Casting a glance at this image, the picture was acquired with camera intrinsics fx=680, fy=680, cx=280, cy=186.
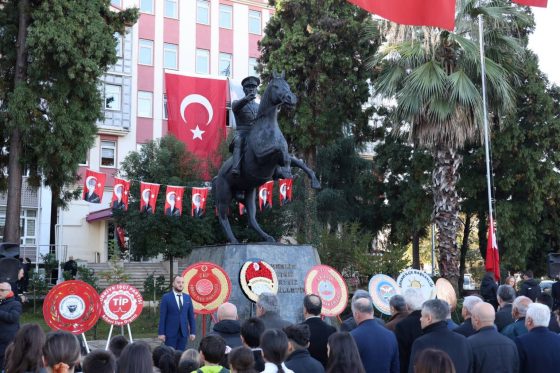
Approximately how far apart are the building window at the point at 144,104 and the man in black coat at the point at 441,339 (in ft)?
126

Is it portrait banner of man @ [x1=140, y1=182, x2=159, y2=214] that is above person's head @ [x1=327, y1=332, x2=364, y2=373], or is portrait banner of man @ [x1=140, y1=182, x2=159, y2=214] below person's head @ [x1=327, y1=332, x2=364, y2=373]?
above

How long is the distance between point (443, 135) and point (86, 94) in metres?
11.6

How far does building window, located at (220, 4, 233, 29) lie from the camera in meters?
45.9

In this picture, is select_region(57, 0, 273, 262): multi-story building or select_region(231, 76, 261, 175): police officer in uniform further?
select_region(57, 0, 273, 262): multi-story building

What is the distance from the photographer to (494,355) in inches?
233

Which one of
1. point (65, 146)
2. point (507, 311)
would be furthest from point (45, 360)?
point (65, 146)

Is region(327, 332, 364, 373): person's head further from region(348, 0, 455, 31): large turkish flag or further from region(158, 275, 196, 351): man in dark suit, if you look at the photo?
region(158, 275, 196, 351): man in dark suit

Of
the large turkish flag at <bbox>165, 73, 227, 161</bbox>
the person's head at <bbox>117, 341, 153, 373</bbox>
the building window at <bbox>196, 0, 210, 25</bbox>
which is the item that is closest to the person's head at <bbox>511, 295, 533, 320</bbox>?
the person's head at <bbox>117, 341, 153, 373</bbox>

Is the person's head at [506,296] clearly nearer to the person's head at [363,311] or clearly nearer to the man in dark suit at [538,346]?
the man in dark suit at [538,346]

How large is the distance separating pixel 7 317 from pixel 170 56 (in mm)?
38171

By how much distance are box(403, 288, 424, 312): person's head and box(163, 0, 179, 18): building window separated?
3980 cm

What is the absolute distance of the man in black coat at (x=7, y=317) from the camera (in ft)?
24.3

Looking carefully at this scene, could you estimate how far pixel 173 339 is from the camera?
10.1 metres

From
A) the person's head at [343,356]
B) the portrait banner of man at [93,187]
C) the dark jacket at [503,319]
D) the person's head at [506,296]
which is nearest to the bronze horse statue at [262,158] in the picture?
the person's head at [506,296]
